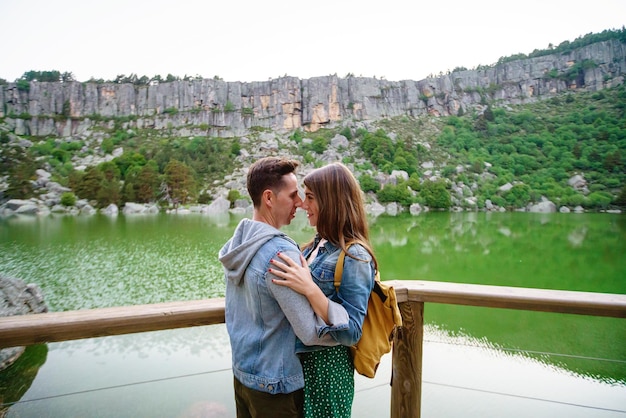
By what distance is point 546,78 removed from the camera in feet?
244

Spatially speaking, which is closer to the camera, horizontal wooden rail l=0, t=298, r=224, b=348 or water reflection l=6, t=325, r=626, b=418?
horizontal wooden rail l=0, t=298, r=224, b=348

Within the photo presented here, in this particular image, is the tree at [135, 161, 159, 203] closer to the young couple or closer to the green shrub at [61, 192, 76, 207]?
the green shrub at [61, 192, 76, 207]

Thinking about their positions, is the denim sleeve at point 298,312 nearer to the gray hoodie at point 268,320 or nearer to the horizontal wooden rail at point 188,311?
the gray hoodie at point 268,320

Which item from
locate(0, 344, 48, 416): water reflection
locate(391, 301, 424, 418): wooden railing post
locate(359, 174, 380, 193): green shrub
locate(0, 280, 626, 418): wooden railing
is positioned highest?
locate(0, 280, 626, 418): wooden railing

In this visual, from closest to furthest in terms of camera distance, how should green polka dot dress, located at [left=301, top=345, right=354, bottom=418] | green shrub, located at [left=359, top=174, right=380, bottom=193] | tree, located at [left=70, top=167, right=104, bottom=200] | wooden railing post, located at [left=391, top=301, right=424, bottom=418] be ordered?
green polka dot dress, located at [left=301, top=345, right=354, bottom=418] → wooden railing post, located at [left=391, top=301, right=424, bottom=418] → tree, located at [left=70, top=167, right=104, bottom=200] → green shrub, located at [left=359, top=174, right=380, bottom=193]

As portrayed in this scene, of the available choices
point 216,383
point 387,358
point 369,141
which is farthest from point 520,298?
point 369,141

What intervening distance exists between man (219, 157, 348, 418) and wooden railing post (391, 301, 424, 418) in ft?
1.97

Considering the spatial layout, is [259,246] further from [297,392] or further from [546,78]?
[546,78]

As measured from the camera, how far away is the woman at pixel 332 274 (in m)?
0.98

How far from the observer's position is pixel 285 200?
1120 mm

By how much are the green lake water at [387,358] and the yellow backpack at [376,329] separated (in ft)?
2.94

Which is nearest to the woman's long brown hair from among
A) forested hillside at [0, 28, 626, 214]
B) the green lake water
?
the green lake water

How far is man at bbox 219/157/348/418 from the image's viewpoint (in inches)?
37.4

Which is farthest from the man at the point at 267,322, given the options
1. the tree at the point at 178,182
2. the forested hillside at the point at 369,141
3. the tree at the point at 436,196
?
the tree at the point at 436,196
